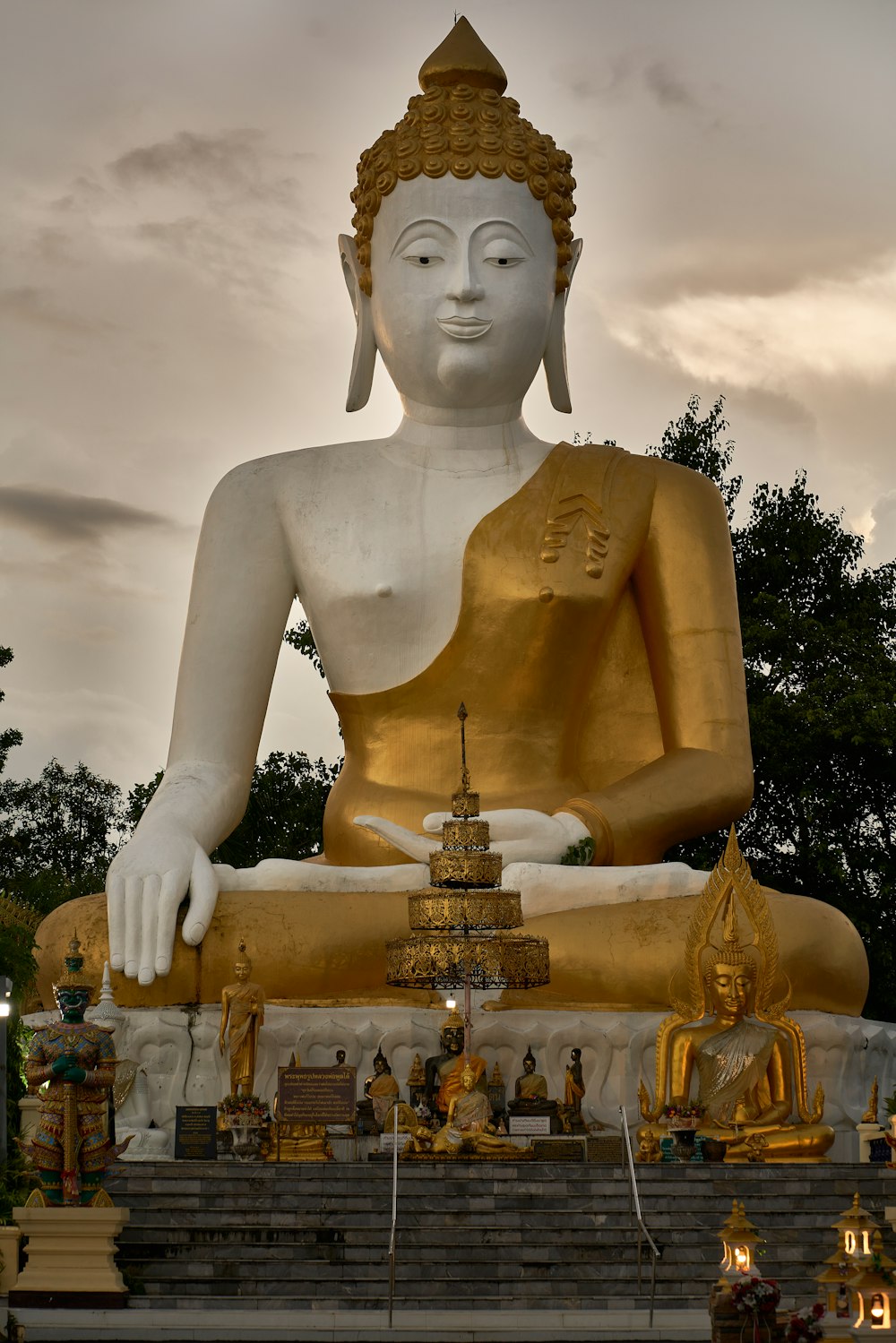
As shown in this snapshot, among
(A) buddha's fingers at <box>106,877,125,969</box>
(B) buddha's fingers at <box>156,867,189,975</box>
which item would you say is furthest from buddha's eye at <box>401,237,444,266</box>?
(A) buddha's fingers at <box>106,877,125,969</box>

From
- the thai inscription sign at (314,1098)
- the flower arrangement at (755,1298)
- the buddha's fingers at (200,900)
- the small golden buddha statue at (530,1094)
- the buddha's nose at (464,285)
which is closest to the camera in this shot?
the flower arrangement at (755,1298)

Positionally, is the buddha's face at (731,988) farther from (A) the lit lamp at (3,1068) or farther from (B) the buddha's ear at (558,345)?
(B) the buddha's ear at (558,345)

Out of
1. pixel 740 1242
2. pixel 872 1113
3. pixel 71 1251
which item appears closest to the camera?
pixel 740 1242

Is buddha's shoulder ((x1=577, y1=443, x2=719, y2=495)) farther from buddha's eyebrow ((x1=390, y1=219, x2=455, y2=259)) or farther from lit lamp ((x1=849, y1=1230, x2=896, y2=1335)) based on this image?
lit lamp ((x1=849, y1=1230, x2=896, y2=1335))

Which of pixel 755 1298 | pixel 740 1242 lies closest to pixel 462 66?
pixel 740 1242

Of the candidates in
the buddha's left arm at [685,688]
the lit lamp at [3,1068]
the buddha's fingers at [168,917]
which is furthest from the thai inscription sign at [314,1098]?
the buddha's left arm at [685,688]

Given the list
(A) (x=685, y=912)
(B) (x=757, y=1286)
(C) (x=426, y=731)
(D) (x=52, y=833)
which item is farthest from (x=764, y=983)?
(D) (x=52, y=833)

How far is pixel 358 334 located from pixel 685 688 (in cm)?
400

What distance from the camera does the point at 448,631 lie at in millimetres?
16547

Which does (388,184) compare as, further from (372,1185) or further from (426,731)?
(372,1185)

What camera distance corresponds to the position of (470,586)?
16.5m

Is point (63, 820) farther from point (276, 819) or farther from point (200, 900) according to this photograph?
point (200, 900)

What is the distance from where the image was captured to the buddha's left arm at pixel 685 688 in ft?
51.4

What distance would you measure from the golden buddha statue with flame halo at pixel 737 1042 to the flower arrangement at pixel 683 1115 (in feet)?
0.26
